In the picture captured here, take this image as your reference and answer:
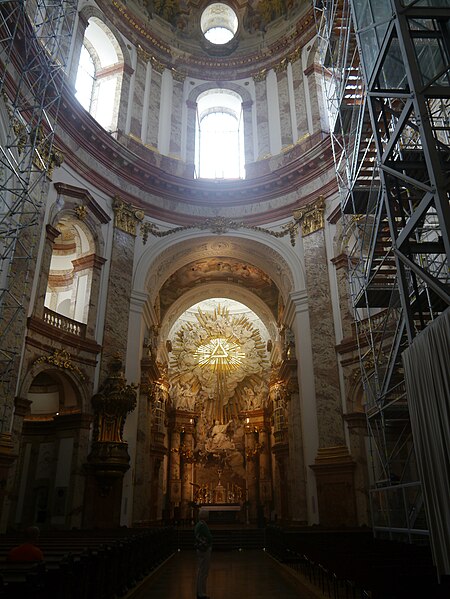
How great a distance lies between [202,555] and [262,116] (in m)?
16.7

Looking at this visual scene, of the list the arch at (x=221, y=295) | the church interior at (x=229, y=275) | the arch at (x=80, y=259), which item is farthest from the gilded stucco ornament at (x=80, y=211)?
the arch at (x=221, y=295)

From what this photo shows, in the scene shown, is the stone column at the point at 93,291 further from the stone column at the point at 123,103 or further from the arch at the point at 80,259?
the stone column at the point at 123,103

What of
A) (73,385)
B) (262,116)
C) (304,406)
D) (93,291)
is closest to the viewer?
(73,385)

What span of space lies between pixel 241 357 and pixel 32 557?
21102 millimetres

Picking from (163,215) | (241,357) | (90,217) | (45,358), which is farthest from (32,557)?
(241,357)

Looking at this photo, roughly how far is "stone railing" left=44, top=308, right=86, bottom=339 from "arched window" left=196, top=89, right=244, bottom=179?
8.93 metres

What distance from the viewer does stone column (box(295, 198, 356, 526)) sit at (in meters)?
12.8

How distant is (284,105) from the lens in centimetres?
1873

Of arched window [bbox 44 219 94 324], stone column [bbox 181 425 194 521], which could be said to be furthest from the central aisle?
stone column [bbox 181 425 194 521]

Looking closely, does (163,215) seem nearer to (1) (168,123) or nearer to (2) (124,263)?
(2) (124,263)

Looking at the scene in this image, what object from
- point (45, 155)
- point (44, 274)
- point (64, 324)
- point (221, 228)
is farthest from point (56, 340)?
point (221, 228)

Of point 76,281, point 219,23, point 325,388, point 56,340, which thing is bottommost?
point 325,388

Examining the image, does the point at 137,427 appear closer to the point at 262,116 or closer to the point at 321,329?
the point at 321,329

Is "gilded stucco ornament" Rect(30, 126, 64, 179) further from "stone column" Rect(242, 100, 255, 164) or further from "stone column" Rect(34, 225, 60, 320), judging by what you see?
"stone column" Rect(242, 100, 255, 164)
